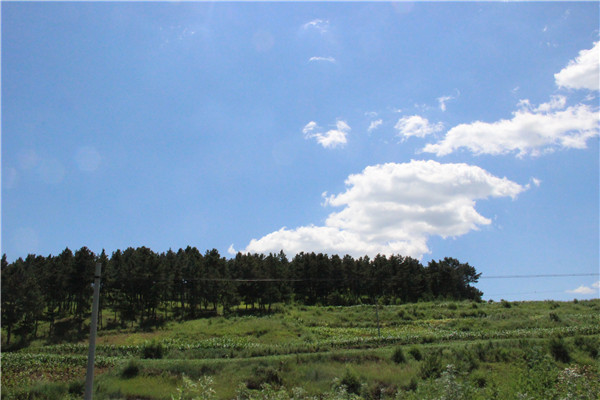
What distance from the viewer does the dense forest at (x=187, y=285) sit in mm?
63062

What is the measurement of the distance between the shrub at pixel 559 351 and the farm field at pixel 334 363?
0.09 meters

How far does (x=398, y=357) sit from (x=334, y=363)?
5.64 m

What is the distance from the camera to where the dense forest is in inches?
2483

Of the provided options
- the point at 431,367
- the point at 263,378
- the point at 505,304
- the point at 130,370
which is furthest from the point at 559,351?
the point at 505,304

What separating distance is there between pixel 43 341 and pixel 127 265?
21.9 metres

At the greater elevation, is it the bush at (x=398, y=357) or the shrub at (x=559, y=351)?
the shrub at (x=559, y=351)

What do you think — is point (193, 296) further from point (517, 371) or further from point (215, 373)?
point (517, 371)

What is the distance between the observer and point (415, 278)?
10075cm

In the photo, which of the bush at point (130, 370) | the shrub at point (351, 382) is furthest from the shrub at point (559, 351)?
the bush at point (130, 370)

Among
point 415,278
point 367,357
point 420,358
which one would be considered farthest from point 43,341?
point 415,278

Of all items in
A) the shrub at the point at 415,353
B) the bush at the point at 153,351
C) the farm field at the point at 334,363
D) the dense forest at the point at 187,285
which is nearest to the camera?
the farm field at the point at 334,363

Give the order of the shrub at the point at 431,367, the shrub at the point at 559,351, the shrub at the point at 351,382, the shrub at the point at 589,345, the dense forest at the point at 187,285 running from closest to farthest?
the shrub at the point at 351,382
the shrub at the point at 431,367
the shrub at the point at 559,351
the shrub at the point at 589,345
the dense forest at the point at 187,285

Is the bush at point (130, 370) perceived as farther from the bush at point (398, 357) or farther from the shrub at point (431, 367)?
the shrub at point (431, 367)

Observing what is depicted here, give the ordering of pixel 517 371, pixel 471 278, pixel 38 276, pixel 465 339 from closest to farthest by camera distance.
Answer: pixel 517 371 → pixel 465 339 → pixel 38 276 → pixel 471 278
